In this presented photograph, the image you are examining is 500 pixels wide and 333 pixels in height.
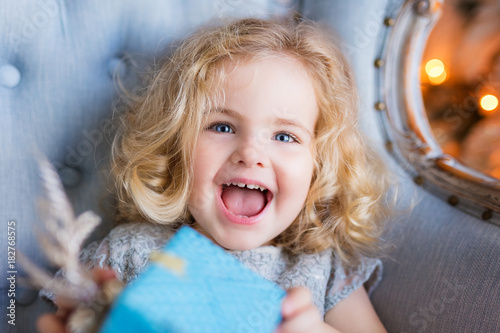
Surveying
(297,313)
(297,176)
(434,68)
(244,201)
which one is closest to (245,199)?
(244,201)

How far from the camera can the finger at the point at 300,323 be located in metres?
0.61

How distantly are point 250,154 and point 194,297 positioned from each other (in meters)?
0.34

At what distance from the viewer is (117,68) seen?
3.37 ft

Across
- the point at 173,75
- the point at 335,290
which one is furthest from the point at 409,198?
the point at 173,75

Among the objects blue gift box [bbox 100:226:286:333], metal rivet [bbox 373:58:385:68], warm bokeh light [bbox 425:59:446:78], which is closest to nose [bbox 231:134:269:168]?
blue gift box [bbox 100:226:286:333]

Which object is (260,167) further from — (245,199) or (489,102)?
(489,102)

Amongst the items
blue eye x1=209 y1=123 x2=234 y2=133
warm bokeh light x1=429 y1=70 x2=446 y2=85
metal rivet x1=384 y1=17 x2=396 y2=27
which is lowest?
blue eye x1=209 y1=123 x2=234 y2=133

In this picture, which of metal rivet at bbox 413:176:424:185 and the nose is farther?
metal rivet at bbox 413:176:424:185

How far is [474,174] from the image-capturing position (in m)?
0.97

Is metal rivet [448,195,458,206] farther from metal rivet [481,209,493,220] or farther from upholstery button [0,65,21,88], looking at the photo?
upholstery button [0,65,21,88]

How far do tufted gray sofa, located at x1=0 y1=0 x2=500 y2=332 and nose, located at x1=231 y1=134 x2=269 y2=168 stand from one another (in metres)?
0.37

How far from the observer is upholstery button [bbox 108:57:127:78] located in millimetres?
1022

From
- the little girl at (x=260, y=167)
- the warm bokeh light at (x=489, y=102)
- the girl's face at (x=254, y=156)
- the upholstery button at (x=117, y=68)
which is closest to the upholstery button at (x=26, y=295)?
the little girl at (x=260, y=167)

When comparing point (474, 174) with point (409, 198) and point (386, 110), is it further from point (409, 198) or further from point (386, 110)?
point (386, 110)
